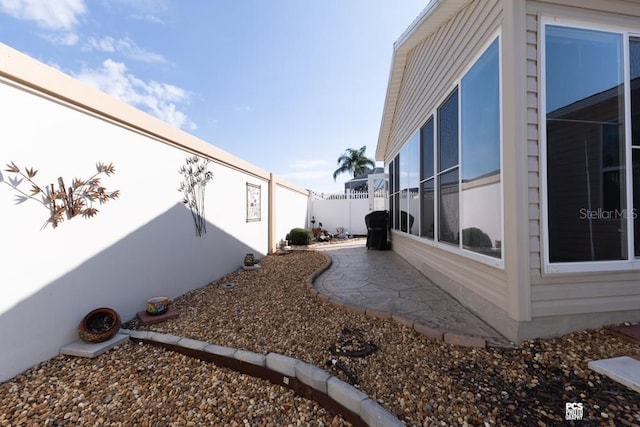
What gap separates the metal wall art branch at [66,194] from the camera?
2287mm

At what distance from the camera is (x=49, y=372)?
2.29 m

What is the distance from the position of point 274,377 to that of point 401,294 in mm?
2367

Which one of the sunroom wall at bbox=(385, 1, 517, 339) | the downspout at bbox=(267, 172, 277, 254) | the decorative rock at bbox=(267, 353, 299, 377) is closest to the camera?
the decorative rock at bbox=(267, 353, 299, 377)

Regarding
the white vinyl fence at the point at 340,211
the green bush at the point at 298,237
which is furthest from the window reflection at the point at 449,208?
the white vinyl fence at the point at 340,211

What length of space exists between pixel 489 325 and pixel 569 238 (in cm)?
114

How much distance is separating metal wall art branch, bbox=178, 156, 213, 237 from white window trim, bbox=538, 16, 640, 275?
472cm

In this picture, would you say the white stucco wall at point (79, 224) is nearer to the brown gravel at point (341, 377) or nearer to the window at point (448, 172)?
the brown gravel at point (341, 377)

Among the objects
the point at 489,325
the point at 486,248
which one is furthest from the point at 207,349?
the point at 486,248

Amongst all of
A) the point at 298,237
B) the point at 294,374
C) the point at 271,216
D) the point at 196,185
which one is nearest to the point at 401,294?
the point at 294,374

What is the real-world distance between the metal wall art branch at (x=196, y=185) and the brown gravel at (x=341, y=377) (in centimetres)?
228

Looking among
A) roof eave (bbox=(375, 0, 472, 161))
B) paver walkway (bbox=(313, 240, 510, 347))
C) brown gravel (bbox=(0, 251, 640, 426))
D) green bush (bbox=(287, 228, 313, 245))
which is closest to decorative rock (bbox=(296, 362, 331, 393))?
brown gravel (bbox=(0, 251, 640, 426))

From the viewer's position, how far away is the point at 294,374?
217 centimetres

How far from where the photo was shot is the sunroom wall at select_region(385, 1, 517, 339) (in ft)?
8.74

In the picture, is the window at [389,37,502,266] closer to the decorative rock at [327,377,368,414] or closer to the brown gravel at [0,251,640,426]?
the brown gravel at [0,251,640,426]
